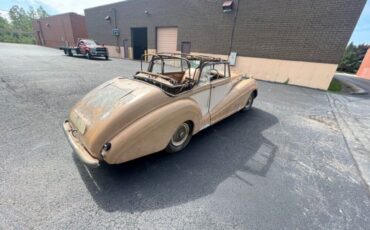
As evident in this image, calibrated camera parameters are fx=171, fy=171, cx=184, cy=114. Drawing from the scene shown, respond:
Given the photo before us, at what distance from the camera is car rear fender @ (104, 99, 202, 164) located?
6.88 feet

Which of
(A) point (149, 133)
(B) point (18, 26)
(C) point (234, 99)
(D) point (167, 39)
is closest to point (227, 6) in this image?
(D) point (167, 39)

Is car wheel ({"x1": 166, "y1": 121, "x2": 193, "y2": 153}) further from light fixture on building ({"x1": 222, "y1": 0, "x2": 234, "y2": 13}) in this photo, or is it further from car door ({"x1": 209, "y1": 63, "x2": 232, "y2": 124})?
light fixture on building ({"x1": 222, "y1": 0, "x2": 234, "y2": 13})

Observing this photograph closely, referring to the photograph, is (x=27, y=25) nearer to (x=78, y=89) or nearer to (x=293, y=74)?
(x=78, y=89)

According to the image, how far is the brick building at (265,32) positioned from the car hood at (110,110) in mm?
10295

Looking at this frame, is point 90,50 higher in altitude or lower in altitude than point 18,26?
lower

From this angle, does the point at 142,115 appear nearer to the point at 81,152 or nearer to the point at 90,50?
the point at 81,152

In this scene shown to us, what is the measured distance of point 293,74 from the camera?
1007 cm

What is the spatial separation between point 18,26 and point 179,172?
8855cm

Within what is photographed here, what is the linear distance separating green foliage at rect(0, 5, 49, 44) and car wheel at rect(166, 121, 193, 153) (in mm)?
68528

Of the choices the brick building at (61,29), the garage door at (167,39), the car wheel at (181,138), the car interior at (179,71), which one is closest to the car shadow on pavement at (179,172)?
the car wheel at (181,138)

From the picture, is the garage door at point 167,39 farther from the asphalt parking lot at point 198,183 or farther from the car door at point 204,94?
the asphalt parking lot at point 198,183

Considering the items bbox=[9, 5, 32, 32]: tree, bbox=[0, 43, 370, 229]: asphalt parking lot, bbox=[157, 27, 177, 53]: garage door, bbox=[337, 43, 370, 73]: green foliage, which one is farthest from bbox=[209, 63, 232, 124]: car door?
bbox=[9, 5, 32, 32]: tree

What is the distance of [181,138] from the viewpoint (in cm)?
304

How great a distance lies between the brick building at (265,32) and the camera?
867cm
